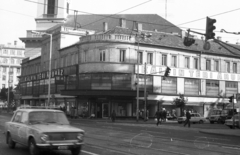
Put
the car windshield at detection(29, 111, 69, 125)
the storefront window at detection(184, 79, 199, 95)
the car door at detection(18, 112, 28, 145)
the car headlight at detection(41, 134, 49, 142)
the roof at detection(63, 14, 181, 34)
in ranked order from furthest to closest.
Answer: the roof at detection(63, 14, 181, 34), the storefront window at detection(184, 79, 199, 95), the car windshield at detection(29, 111, 69, 125), the car door at detection(18, 112, 28, 145), the car headlight at detection(41, 134, 49, 142)

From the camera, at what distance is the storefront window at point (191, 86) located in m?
56.7

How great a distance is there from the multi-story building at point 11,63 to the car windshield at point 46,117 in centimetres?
12738

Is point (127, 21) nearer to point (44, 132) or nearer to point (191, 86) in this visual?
point (191, 86)

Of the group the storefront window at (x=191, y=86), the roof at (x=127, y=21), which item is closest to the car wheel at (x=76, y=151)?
the storefront window at (x=191, y=86)

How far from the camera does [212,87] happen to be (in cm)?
5919

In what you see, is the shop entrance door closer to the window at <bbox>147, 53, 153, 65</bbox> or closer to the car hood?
the window at <bbox>147, 53, 153, 65</bbox>

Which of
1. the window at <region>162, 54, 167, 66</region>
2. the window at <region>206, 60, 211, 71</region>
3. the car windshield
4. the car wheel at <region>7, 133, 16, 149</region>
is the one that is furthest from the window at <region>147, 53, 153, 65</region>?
the car windshield

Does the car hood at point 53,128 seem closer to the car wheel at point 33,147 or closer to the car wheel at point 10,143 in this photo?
the car wheel at point 33,147

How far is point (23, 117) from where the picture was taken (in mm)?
11648

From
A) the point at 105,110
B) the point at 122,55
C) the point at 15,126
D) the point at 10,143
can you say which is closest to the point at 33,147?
the point at 15,126

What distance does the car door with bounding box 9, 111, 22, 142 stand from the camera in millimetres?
11787

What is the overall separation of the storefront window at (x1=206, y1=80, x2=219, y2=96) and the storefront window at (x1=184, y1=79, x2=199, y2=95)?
89.3 inches

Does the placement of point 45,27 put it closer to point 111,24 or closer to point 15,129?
point 111,24

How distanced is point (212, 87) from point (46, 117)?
51.3 metres
